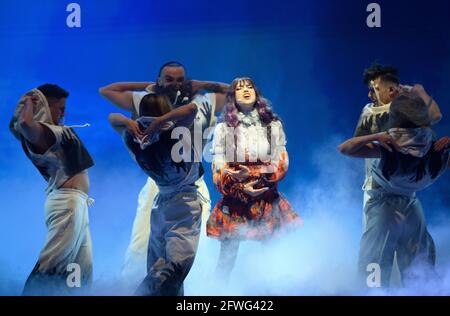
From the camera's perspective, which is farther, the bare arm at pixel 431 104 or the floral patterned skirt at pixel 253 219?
the bare arm at pixel 431 104

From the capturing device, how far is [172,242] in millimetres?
3945

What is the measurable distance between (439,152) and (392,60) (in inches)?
25.8

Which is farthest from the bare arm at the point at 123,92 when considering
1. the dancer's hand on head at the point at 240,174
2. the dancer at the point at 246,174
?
the dancer's hand on head at the point at 240,174

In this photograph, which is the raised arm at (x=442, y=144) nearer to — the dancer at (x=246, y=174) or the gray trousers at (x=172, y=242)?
the dancer at (x=246, y=174)

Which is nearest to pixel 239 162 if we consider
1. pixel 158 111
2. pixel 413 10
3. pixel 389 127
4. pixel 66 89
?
pixel 158 111

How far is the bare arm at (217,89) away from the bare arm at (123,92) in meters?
0.30

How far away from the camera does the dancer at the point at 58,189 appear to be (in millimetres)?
4023

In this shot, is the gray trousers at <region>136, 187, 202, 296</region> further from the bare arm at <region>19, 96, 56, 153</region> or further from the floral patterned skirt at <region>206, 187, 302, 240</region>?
the bare arm at <region>19, 96, 56, 153</region>

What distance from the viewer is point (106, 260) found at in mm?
4055

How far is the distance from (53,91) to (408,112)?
7.42 feet

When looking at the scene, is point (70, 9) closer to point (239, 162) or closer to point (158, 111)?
point (158, 111)

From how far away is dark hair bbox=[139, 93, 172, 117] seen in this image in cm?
398

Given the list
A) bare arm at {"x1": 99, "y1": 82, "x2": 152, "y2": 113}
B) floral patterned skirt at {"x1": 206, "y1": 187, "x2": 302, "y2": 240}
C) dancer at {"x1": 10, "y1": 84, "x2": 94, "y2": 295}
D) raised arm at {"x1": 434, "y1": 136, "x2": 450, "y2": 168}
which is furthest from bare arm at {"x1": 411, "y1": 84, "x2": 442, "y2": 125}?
dancer at {"x1": 10, "y1": 84, "x2": 94, "y2": 295}

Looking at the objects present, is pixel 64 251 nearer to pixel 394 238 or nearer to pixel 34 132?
pixel 34 132
